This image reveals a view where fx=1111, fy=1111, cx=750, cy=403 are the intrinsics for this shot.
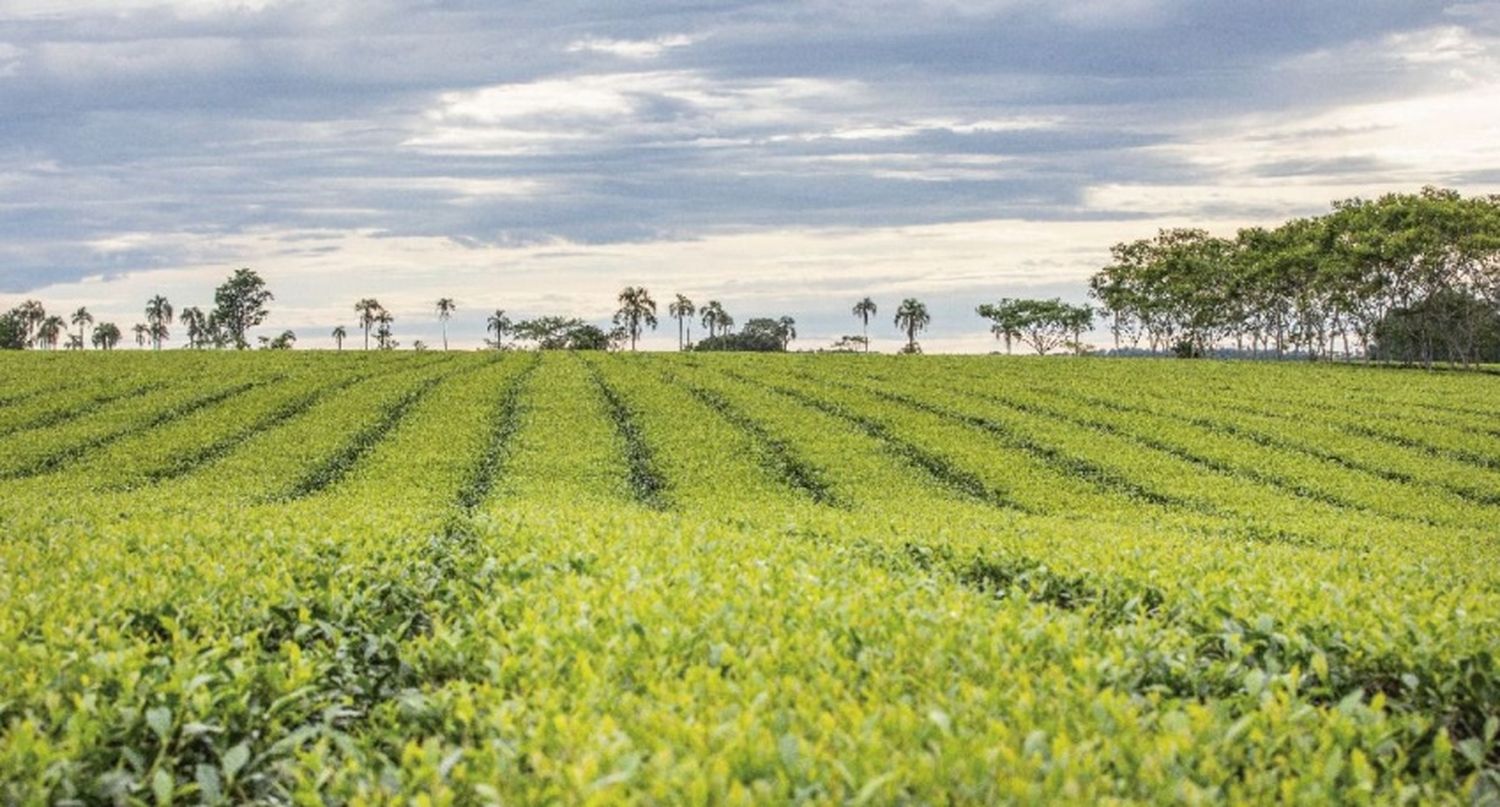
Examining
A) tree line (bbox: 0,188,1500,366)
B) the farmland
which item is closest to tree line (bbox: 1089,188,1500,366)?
tree line (bbox: 0,188,1500,366)

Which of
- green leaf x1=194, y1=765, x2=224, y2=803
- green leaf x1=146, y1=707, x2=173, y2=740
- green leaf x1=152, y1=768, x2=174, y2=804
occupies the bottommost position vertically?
green leaf x1=194, y1=765, x2=224, y2=803

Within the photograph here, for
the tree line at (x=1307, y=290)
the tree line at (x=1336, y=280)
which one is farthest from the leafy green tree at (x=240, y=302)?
the tree line at (x=1336, y=280)

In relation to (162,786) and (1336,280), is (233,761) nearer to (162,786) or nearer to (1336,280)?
(162,786)

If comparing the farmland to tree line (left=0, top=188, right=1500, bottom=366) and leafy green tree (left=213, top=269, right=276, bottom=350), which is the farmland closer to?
tree line (left=0, top=188, right=1500, bottom=366)

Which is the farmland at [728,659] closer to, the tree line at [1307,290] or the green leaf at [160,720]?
the green leaf at [160,720]

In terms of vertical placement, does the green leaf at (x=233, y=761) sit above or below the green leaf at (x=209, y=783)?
above

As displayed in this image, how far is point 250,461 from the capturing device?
36.3 meters

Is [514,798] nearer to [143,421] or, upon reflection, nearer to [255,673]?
[255,673]

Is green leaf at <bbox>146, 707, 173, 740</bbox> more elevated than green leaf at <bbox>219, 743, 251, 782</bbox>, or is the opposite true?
green leaf at <bbox>146, 707, 173, 740</bbox>

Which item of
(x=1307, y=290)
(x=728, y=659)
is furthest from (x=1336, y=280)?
Result: (x=728, y=659)

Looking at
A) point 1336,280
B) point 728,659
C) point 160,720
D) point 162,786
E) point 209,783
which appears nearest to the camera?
point 162,786

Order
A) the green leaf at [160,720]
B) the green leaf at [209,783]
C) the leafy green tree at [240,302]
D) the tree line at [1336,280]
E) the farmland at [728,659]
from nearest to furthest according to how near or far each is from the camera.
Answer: the farmland at [728,659]
the green leaf at [209,783]
the green leaf at [160,720]
the tree line at [1336,280]
the leafy green tree at [240,302]

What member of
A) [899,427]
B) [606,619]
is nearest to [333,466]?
[899,427]

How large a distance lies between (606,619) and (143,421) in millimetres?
42380
